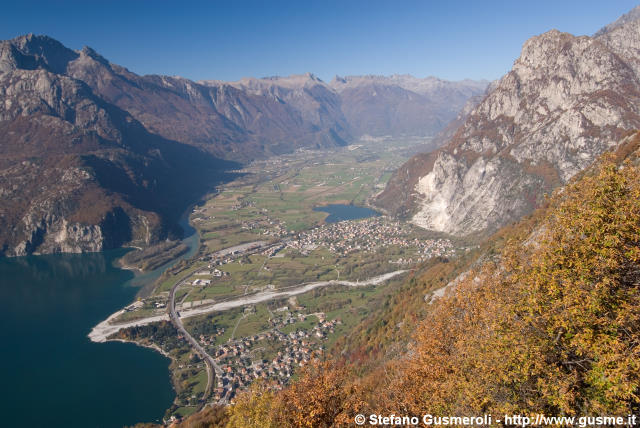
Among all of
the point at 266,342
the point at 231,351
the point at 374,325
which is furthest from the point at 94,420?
the point at 374,325

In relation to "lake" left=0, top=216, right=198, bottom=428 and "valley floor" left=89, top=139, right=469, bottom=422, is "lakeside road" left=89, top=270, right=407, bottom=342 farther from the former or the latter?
"lake" left=0, top=216, right=198, bottom=428

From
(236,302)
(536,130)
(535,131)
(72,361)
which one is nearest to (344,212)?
(535,131)

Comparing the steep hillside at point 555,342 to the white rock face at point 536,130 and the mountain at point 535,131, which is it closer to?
the white rock face at point 536,130

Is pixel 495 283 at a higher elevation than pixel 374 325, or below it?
higher

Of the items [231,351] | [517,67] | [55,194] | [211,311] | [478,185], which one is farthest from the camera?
[55,194]

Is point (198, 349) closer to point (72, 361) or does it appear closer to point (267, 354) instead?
point (267, 354)

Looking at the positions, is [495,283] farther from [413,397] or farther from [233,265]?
[233,265]

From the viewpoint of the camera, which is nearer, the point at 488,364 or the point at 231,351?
the point at 488,364
